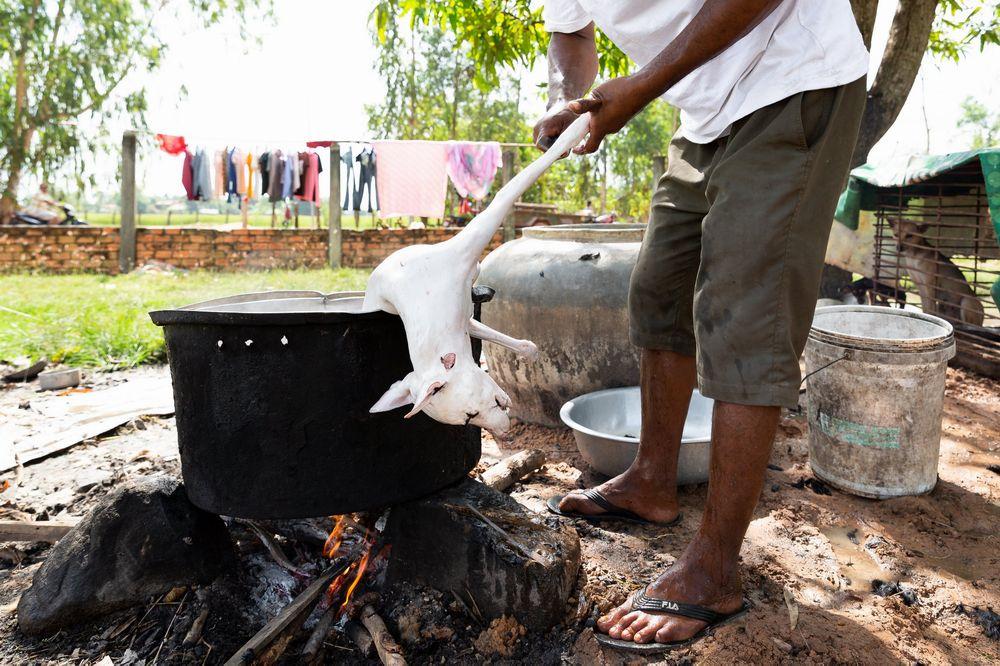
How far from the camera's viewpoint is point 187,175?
9.84 meters

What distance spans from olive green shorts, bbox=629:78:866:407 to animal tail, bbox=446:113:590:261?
0.37 m

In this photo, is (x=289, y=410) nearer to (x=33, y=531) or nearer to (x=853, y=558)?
(x=33, y=531)

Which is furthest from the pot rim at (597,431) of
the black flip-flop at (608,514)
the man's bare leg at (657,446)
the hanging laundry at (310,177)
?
the hanging laundry at (310,177)

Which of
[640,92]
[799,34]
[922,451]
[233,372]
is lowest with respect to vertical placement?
[922,451]

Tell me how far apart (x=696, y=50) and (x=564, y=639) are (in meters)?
1.42

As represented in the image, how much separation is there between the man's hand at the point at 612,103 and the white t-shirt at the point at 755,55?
0.20 meters

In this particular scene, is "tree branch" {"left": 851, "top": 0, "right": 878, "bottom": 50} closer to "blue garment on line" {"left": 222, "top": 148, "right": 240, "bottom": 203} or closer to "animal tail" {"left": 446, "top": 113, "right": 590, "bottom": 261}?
"animal tail" {"left": 446, "top": 113, "right": 590, "bottom": 261}

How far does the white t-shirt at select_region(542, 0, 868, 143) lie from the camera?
1.55m

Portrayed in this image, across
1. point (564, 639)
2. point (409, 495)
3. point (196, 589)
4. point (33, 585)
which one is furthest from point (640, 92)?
point (33, 585)

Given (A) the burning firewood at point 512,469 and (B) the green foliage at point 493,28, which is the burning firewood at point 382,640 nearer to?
(A) the burning firewood at point 512,469

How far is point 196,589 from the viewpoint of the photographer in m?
1.77

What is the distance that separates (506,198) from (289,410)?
70cm

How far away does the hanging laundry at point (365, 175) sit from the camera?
9.90 m

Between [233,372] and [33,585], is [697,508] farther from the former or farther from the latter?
[33,585]
